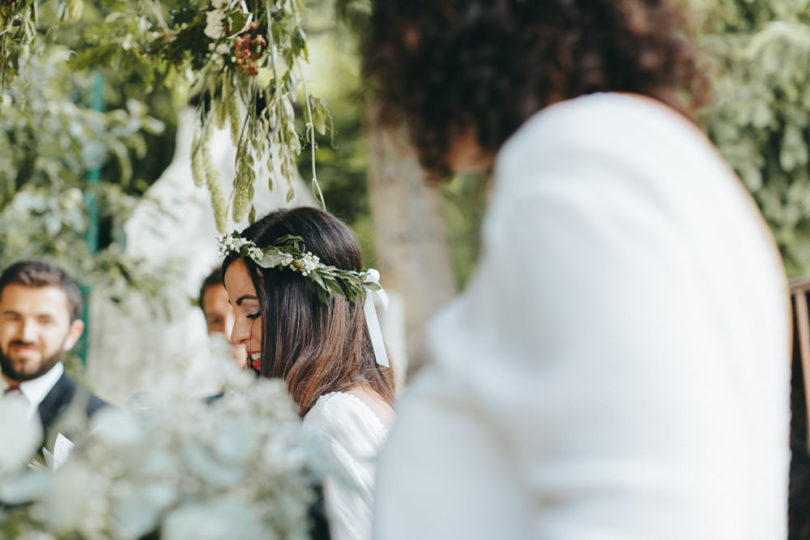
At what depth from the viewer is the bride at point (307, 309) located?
2434 millimetres

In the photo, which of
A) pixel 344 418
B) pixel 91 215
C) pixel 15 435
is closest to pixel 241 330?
pixel 344 418

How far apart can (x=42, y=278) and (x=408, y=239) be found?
4.06 meters

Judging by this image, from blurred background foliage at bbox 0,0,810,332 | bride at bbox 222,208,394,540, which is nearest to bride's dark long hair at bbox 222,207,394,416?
bride at bbox 222,208,394,540

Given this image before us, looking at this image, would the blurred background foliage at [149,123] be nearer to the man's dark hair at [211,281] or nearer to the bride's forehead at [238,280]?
the bride's forehead at [238,280]

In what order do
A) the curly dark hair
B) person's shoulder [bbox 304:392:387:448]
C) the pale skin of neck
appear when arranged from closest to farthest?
the curly dark hair → person's shoulder [bbox 304:392:387:448] → the pale skin of neck

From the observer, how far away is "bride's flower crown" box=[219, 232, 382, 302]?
247cm

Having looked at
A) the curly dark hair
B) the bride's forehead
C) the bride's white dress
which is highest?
the curly dark hair

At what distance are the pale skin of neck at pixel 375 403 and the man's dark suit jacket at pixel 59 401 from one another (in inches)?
77.4

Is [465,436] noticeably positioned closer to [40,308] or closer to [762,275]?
[762,275]

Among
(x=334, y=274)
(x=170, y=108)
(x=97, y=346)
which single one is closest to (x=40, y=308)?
(x=334, y=274)

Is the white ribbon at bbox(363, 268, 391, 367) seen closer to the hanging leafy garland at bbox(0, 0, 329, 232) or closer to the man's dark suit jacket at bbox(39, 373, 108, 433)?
the hanging leafy garland at bbox(0, 0, 329, 232)

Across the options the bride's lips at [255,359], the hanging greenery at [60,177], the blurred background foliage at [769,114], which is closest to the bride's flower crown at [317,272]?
the bride's lips at [255,359]

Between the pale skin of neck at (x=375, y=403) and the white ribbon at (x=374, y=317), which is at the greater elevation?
the white ribbon at (x=374, y=317)

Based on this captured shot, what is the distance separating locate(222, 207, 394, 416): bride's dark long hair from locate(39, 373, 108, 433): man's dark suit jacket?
1758 mm
